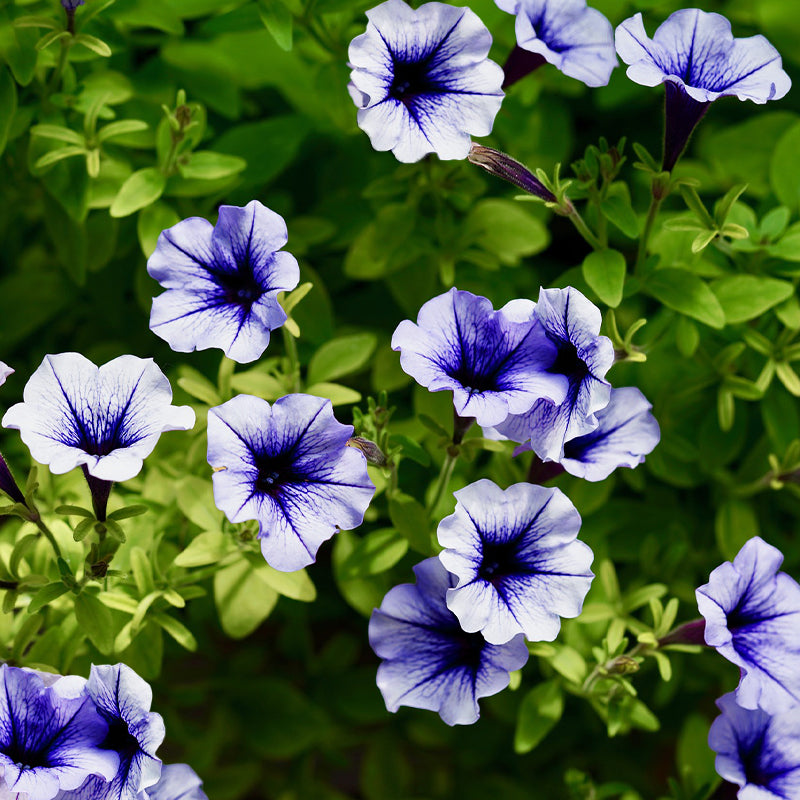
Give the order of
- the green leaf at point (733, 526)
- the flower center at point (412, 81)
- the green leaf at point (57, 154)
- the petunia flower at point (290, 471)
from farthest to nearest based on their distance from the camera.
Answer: the green leaf at point (733, 526) → the green leaf at point (57, 154) → the flower center at point (412, 81) → the petunia flower at point (290, 471)

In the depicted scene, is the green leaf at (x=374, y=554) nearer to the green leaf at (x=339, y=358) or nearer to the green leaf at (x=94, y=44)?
the green leaf at (x=339, y=358)

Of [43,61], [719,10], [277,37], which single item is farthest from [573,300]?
[719,10]

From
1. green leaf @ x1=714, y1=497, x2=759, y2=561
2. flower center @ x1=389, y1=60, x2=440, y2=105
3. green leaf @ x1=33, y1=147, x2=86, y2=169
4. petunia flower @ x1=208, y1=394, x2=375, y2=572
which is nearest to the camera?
petunia flower @ x1=208, y1=394, x2=375, y2=572

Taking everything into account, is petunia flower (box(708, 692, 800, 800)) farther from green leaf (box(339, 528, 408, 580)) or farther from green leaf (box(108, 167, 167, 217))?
green leaf (box(108, 167, 167, 217))

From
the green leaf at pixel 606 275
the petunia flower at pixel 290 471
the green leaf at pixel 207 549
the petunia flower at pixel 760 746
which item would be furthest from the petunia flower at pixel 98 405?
the petunia flower at pixel 760 746

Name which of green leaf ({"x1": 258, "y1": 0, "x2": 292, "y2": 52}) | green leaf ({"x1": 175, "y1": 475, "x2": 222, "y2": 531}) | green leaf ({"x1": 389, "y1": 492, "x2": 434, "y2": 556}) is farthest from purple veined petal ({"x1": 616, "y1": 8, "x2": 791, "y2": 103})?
green leaf ({"x1": 175, "y1": 475, "x2": 222, "y2": 531})

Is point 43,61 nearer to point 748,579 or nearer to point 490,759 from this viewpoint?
point 748,579
